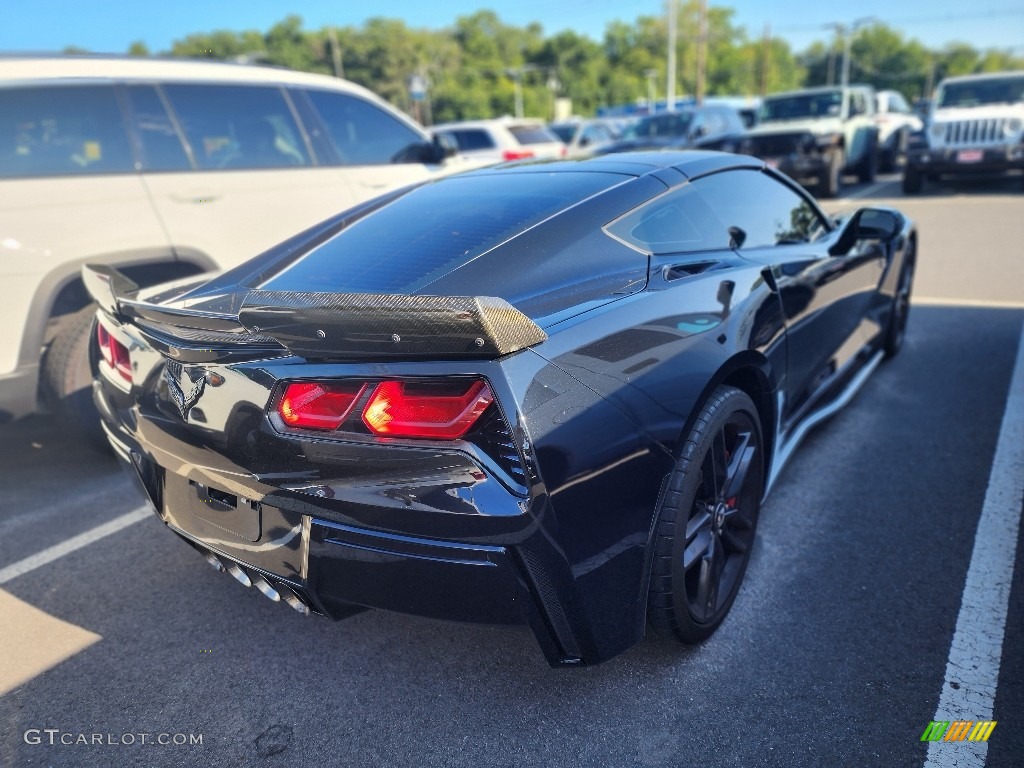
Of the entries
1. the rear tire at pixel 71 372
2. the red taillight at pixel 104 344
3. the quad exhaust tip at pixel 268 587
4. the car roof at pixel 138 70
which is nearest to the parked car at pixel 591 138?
the car roof at pixel 138 70

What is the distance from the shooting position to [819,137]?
501 inches

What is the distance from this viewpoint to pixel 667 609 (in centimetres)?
218

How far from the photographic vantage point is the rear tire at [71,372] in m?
3.75

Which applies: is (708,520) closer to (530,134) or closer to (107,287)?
(107,287)

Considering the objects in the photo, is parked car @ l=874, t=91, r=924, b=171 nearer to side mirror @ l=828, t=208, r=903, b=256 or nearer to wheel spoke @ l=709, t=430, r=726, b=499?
side mirror @ l=828, t=208, r=903, b=256

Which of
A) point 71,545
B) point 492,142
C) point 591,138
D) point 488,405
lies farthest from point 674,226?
point 591,138

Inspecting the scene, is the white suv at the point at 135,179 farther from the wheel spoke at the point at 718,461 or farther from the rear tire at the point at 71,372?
the wheel spoke at the point at 718,461

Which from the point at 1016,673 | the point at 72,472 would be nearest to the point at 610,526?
the point at 1016,673

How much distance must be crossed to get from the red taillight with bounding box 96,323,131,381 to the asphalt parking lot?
860 mm

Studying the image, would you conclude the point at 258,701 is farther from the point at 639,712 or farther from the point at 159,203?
the point at 159,203

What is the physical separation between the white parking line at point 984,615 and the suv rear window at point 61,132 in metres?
4.30

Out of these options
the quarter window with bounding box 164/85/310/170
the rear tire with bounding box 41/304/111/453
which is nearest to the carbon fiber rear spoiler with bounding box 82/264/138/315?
the rear tire with bounding box 41/304/111/453

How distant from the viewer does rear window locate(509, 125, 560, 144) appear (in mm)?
14750

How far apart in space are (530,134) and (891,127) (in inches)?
325
